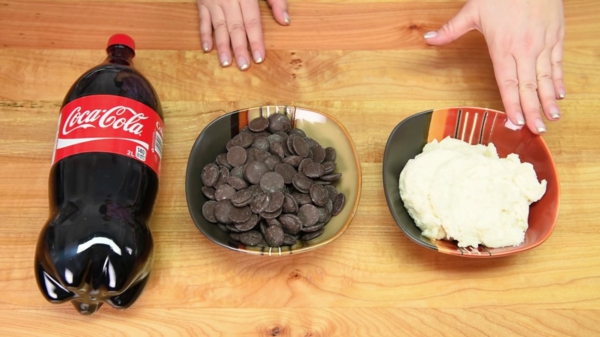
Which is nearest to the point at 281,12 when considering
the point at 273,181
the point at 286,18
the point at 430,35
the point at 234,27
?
the point at 286,18

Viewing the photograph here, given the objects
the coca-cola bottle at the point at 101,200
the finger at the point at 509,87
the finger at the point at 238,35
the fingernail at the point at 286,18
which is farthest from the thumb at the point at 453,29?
the coca-cola bottle at the point at 101,200

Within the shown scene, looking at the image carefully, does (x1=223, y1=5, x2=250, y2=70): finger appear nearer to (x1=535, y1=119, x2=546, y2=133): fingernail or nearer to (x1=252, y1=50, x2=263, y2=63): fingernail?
(x1=252, y1=50, x2=263, y2=63): fingernail

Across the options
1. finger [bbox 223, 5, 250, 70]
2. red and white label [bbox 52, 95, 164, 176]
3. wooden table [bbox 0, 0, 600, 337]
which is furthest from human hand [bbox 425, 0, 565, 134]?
red and white label [bbox 52, 95, 164, 176]

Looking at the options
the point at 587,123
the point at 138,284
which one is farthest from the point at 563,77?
the point at 138,284

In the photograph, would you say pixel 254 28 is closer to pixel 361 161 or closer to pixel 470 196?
pixel 361 161

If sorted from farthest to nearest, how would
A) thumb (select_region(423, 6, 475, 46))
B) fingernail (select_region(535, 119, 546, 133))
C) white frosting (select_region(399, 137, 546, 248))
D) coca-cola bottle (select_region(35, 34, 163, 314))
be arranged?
thumb (select_region(423, 6, 475, 46))
fingernail (select_region(535, 119, 546, 133))
white frosting (select_region(399, 137, 546, 248))
coca-cola bottle (select_region(35, 34, 163, 314))

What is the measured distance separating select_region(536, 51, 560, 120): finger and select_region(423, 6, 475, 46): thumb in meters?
0.20

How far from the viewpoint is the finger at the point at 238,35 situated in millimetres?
1328

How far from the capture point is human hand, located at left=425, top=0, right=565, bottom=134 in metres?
1.18

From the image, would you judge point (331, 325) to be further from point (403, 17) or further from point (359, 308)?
point (403, 17)

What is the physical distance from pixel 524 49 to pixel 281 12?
2.06ft

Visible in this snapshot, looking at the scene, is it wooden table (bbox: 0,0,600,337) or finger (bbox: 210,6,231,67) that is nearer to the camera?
wooden table (bbox: 0,0,600,337)

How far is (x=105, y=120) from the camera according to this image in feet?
3.18

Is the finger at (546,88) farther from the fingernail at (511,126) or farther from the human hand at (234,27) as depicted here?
the human hand at (234,27)
